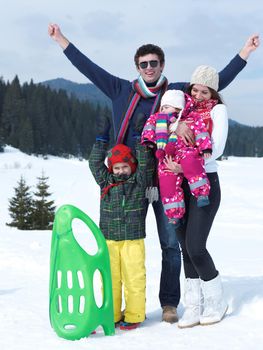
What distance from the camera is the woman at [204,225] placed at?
3.59m

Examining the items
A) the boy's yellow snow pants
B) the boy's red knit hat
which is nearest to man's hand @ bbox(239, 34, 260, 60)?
the boy's red knit hat

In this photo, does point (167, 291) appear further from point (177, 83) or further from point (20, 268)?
A: point (20, 268)

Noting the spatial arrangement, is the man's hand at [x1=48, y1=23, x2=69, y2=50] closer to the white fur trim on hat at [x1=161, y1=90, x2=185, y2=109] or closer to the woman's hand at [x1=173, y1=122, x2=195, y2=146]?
the white fur trim on hat at [x1=161, y1=90, x2=185, y2=109]

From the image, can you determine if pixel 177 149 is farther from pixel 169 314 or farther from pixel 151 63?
pixel 169 314

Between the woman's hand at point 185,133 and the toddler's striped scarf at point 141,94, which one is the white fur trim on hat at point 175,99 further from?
the toddler's striped scarf at point 141,94

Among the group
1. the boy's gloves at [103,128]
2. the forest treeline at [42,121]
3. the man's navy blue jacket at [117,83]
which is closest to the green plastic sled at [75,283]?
the boy's gloves at [103,128]

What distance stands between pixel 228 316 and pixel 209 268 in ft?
1.51

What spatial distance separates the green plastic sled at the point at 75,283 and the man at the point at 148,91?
60cm

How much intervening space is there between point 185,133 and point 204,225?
684mm

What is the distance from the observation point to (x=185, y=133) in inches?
138

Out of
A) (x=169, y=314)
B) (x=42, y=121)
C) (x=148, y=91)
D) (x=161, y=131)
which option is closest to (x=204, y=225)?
(x=161, y=131)

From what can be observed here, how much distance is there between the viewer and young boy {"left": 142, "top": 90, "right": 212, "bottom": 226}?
11.4 feet

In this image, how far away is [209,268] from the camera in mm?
3758

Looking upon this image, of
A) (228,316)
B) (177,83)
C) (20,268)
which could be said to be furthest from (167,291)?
(20,268)
